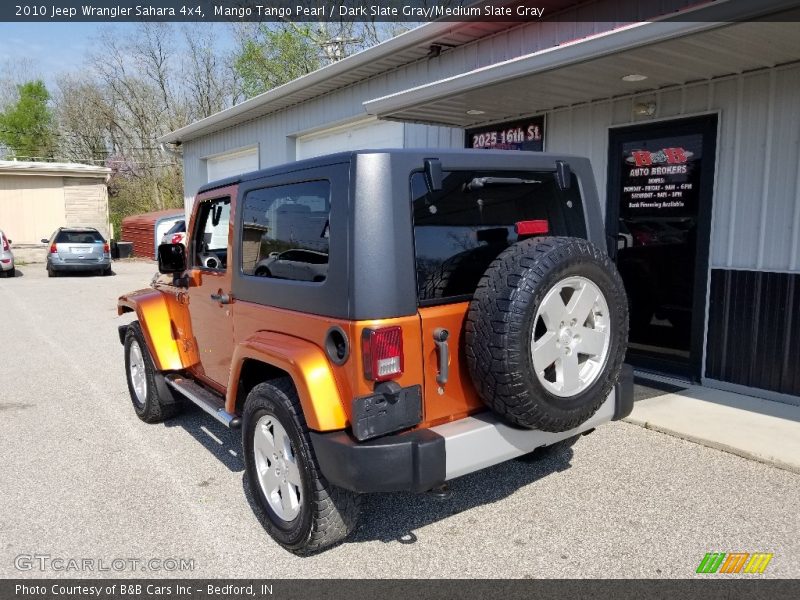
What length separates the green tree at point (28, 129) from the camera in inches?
1781

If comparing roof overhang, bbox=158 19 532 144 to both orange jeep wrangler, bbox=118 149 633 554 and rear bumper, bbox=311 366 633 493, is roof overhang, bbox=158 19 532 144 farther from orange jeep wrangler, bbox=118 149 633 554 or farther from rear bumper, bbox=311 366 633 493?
rear bumper, bbox=311 366 633 493

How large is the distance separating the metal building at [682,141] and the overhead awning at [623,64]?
16 mm

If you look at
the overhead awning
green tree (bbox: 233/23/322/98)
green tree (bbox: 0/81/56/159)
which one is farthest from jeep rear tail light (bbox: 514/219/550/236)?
green tree (bbox: 0/81/56/159)

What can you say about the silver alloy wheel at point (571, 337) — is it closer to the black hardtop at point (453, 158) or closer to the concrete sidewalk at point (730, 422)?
the black hardtop at point (453, 158)

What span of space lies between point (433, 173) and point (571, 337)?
1.02m

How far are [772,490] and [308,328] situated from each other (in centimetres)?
299

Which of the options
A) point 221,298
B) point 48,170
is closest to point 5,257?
point 48,170

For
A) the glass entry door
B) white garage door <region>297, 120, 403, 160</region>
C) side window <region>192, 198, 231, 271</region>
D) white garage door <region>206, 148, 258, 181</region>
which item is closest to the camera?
side window <region>192, 198, 231, 271</region>

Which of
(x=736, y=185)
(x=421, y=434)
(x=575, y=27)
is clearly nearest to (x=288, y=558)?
(x=421, y=434)

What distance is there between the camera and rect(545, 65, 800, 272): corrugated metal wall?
5.12 m

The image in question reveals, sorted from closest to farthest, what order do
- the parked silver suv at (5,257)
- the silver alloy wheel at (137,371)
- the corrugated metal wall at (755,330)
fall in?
the silver alloy wheel at (137,371), the corrugated metal wall at (755,330), the parked silver suv at (5,257)

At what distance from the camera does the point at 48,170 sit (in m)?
24.9

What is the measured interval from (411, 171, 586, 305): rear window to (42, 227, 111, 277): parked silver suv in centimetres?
1841

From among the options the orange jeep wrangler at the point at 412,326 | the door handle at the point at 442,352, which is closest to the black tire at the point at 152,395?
the orange jeep wrangler at the point at 412,326
